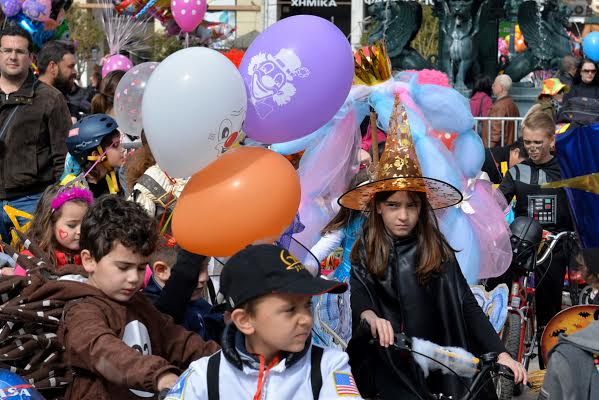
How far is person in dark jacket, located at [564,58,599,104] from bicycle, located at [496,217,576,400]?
5912mm

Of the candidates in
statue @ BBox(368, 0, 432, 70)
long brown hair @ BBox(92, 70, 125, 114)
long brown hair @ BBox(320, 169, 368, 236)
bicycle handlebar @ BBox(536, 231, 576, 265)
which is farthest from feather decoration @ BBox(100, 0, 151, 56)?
long brown hair @ BBox(320, 169, 368, 236)

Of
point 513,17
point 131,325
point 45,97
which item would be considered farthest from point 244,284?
point 513,17

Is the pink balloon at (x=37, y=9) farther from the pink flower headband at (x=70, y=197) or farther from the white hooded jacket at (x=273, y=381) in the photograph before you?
the white hooded jacket at (x=273, y=381)

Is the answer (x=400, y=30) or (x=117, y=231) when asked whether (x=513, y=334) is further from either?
(x=400, y=30)

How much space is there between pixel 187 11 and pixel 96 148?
1150 centimetres

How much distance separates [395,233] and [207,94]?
1.04m

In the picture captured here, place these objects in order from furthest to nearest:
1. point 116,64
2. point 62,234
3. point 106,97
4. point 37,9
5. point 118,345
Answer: point 116,64
point 37,9
point 106,97
point 62,234
point 118,345

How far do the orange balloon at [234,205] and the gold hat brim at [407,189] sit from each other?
1.46ft

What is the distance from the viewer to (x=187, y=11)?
60.0ft

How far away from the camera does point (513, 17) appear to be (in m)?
22.4

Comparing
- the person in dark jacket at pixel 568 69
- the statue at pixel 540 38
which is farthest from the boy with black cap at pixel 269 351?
the statue at pixel 540 38

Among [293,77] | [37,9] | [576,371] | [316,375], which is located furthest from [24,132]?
[37,9]

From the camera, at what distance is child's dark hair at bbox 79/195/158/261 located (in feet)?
13.8

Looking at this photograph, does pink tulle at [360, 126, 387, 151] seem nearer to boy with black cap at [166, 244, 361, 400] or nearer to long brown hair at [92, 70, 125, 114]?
long brown hair at [92, 70, 125, 114]
